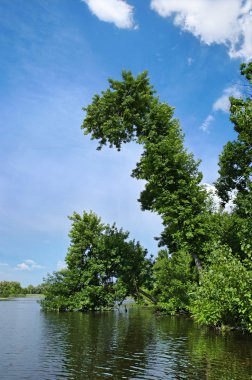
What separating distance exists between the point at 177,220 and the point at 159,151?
649 cm

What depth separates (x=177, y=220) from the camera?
3094cm

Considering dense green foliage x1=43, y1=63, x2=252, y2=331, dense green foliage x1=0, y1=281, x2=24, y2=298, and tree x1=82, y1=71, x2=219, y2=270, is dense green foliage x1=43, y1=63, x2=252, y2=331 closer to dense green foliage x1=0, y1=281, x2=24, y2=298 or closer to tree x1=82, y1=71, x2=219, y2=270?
tree x1=82, y1=71, x2=219, y2=270

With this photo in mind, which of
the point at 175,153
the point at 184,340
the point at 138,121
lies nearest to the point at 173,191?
the point at 175,153

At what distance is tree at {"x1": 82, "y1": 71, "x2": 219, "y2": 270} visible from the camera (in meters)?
31.1

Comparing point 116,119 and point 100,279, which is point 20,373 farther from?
point 100,279

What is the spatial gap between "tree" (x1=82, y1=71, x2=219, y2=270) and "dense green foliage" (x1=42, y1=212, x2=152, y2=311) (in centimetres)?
1527

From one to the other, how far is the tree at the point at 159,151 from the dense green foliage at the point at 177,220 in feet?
0.29

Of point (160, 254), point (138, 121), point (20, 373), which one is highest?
point (138, 121)

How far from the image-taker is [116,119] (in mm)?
36000

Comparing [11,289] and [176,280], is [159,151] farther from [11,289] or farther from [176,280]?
Result: [11,289]

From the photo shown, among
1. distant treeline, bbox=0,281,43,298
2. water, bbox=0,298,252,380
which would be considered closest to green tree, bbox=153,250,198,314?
water, bbox=0,298,252,380

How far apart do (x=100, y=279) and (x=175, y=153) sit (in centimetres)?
2739

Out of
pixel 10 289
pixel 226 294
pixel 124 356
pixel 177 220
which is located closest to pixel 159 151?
pixel 177 220

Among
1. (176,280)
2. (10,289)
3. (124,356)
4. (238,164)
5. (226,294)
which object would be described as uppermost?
(238,164)
